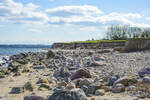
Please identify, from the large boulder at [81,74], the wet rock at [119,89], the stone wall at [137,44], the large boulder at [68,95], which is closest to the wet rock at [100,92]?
the wet rock at [119,89]

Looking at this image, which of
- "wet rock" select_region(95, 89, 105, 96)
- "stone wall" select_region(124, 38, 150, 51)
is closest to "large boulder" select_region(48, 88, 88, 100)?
"wet rock" select_region(95, 89, 105, 96)

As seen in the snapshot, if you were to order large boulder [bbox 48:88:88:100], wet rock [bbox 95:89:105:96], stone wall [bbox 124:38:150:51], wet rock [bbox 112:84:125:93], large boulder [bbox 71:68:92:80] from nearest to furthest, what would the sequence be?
large boulder [bbox 48:88:88:100], wet rock [bbox 95:89:105:96], wet rock [bbox 112:84:125:93], large boulder [bbox 71:68:92:80], stone wall [bbox 124:38:150:51]

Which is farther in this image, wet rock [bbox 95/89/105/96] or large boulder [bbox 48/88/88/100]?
wet rock [bbox 95/89/105/96]

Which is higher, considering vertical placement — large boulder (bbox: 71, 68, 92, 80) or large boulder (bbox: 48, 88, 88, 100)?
large boulder (bbox: 48, 88, 88, 100)

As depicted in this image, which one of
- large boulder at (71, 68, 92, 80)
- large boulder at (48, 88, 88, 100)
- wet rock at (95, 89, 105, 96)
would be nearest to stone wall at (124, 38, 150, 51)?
large boulder at (71, 68, 92, 80)

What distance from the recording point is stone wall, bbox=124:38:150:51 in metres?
23.9

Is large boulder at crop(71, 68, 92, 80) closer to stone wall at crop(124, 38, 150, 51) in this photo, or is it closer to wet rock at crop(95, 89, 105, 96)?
wet rock at crop(95, 89, 105, 96)

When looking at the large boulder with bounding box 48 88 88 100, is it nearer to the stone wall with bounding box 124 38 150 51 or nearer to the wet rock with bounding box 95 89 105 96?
the wet rock with bounding box 95 89 105 96

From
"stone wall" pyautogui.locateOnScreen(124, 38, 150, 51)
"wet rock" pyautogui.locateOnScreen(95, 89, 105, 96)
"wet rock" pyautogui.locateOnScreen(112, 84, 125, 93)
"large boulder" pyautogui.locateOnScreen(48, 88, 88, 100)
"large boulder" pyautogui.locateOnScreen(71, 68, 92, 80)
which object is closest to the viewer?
"large boulder" pyautogui.locateOnScreen(48, 88, 88, 100)

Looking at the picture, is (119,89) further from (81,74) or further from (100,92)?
(81,74)

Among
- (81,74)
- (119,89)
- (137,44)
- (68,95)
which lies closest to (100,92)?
(119,89)

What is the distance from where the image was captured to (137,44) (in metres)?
24.4

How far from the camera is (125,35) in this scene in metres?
82.6

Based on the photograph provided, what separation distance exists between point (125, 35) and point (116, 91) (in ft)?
261
